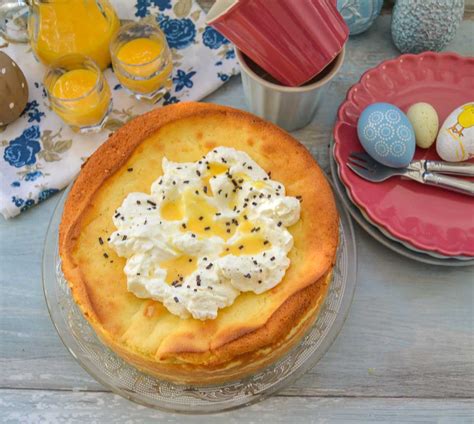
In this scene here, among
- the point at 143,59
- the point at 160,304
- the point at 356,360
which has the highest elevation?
the point at 143,59

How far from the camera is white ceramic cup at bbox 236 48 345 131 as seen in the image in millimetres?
1317

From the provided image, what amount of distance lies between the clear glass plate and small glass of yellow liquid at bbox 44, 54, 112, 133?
0.37m

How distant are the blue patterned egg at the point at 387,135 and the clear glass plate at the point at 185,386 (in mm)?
230

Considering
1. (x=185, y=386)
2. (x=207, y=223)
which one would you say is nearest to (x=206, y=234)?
(x=207, y=223)

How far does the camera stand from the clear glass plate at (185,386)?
118 cm

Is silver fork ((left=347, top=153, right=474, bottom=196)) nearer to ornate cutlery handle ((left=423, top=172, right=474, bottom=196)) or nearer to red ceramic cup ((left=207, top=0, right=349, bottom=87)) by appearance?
ornate cutlery handle ((left=423, top=172, right=474, bottom=196))

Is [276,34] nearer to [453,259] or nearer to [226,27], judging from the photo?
[226,27]

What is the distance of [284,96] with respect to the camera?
4.40ft

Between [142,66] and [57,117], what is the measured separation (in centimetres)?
28

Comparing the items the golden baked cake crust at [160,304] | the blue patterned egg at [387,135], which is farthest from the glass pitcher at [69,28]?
the blue patterned egg at [387,135]

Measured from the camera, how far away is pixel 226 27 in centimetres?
116

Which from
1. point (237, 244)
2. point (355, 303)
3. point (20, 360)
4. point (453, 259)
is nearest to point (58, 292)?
point (20, 360)

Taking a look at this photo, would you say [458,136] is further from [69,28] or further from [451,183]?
[69,28]

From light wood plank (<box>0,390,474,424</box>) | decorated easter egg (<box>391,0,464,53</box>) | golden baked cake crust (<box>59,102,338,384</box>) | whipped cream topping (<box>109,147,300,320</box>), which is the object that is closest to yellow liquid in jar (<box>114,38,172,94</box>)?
golden baked cake crust (<box>59,102,338,384</box>)
